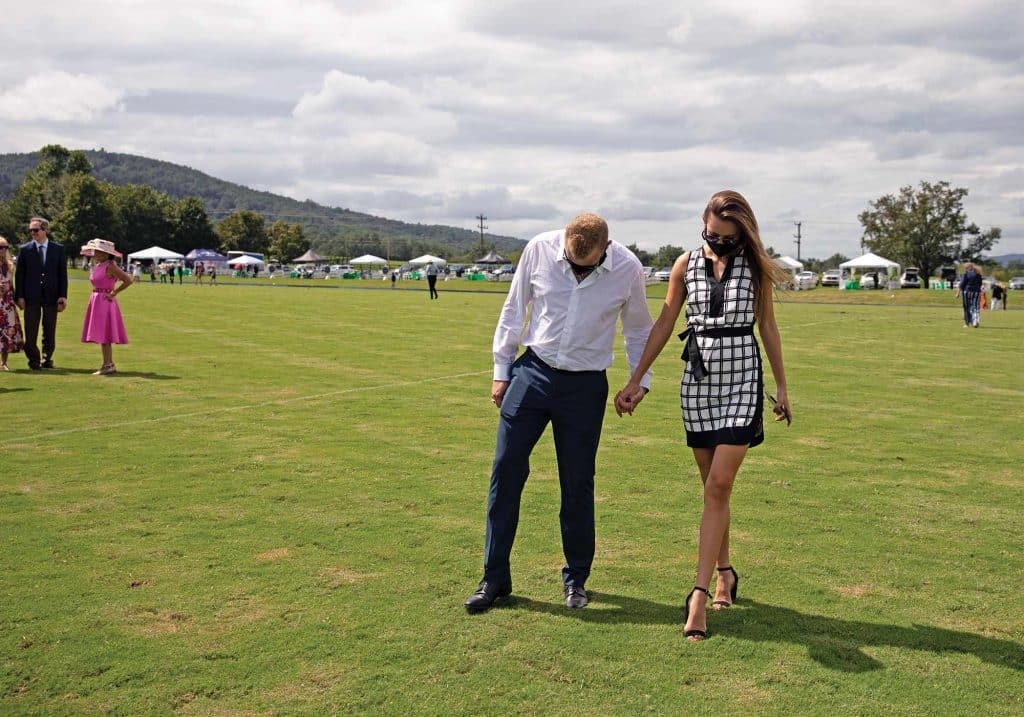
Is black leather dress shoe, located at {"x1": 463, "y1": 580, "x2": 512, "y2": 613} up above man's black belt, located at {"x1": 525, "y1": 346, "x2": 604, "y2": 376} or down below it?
below

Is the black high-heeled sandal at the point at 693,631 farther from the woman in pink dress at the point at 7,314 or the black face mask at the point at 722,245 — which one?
the woman in pink dress at the point at 7,314

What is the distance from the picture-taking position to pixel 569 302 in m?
4.98

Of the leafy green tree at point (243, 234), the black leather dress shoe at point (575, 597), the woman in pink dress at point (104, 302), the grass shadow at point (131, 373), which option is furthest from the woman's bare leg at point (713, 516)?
the leafy green tree at point (243, 234)

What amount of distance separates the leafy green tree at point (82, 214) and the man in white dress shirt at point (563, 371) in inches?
4727

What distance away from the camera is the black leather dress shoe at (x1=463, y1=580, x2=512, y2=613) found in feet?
16.1

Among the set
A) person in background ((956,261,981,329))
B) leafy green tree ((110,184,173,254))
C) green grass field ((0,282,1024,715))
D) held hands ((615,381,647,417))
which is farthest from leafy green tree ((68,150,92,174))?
held hands ((615,381,647,417))

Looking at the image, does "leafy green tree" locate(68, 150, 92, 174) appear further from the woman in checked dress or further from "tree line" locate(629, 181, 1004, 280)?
the woman in checked dress

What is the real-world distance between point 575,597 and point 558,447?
2.55 feet

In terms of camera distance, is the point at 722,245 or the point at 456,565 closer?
the point at 722,245

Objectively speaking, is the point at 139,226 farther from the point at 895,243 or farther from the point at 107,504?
the point at 107,504

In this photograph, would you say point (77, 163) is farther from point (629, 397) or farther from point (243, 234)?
point (629, 397)

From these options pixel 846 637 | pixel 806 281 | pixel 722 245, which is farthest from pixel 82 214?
pixel 846 637

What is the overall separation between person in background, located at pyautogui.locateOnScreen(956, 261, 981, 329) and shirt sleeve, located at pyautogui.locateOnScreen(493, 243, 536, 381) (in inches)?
1033

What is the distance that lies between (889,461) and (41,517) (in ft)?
22.1
